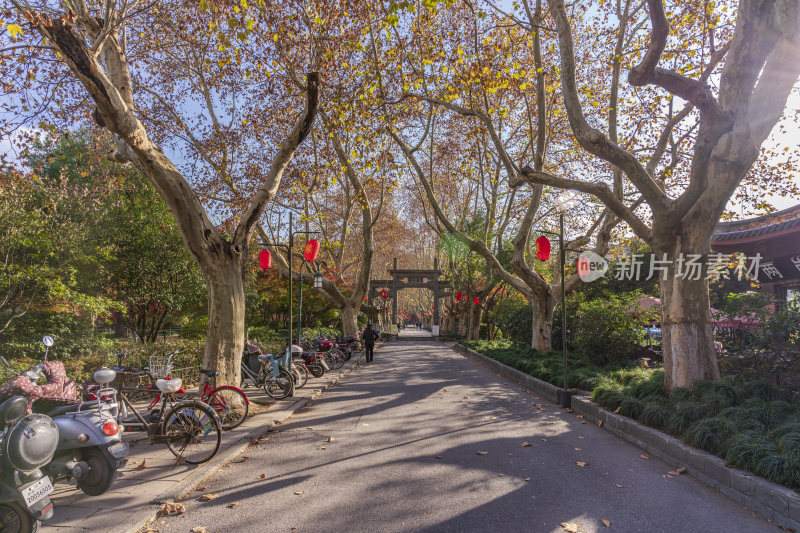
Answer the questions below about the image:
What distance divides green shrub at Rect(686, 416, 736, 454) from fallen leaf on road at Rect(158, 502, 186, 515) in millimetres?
5491

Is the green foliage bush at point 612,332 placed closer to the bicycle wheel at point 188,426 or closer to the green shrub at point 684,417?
the green shrub at point 684,417

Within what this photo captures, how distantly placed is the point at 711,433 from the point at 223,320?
6.95m

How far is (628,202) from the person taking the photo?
48.9ft

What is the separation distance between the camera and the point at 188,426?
17.9 ft

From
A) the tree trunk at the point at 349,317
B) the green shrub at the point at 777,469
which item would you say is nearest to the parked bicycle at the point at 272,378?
the green shrub at the point at 777,469

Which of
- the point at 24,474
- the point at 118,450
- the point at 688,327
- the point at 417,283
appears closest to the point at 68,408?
the point at 118,450

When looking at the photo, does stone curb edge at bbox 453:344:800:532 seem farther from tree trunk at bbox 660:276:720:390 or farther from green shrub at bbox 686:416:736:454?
tree trunk at bbox 660:276:720:390

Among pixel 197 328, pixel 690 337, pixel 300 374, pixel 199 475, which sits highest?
pixel 690 337

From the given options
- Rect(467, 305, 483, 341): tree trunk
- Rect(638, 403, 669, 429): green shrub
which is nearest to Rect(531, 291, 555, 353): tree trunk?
Rect(638, 403, 669, 429): green shrub

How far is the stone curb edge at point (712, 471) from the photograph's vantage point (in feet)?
12.5

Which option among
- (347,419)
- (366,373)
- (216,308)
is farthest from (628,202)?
(216,308)

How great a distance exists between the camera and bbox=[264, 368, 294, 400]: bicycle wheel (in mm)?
9633

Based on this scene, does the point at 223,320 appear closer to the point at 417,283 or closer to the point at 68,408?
the point at 68,408

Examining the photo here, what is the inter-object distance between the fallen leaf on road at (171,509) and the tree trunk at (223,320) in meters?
3.52
